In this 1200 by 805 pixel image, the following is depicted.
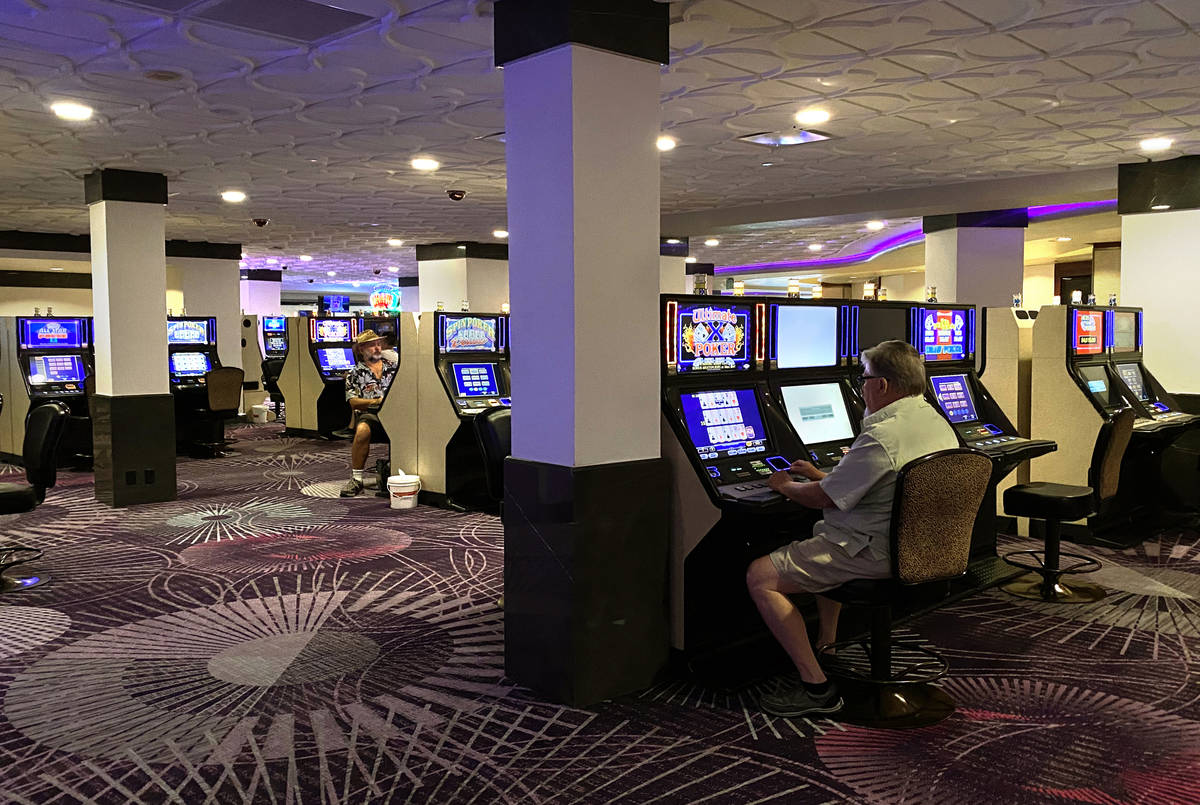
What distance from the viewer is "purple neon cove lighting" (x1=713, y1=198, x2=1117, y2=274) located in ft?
33.2

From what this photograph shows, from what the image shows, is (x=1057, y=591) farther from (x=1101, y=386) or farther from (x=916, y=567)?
(x=916, y=567)

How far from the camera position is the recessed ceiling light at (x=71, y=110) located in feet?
17.8

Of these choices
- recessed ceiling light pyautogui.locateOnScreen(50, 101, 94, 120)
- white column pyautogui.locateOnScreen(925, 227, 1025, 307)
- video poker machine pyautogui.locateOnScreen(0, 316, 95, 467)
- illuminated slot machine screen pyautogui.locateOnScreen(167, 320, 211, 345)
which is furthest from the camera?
illuminated slot machine screen pyautogui.locateOnScreen(167, 320, 211, 345)

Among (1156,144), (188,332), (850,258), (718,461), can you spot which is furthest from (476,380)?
(850,258)

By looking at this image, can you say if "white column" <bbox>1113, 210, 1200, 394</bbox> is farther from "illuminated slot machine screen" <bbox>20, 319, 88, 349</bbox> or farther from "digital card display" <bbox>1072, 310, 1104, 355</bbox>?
"illuminated slot machine screen" <bbox>20, 319, 88, 349</bbox>

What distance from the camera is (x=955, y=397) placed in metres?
5.08

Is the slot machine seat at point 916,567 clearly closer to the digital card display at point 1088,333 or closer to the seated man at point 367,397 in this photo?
the digital card display at point 1088,333

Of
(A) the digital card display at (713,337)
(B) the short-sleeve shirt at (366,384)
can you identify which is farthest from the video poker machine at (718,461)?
(B) the short-sleeve shirt at (366,384)

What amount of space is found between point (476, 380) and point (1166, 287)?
217 inches

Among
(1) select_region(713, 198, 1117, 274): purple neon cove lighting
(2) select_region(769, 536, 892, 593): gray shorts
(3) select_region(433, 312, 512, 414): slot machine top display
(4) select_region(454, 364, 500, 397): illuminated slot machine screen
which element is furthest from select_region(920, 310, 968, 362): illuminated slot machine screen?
(1) select_region(713, 198, 1117, 274): purple neon cove lighting

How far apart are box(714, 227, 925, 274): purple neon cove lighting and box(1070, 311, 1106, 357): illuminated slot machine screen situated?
737cm

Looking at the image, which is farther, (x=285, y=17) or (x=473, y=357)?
(x=473, y=357)

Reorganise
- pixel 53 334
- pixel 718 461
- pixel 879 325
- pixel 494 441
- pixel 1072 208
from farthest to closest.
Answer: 1. pixel 1072 208
2. pixel 53 334
3. pixel 879 325
4. pixel 494 441
5. pixel 718 461

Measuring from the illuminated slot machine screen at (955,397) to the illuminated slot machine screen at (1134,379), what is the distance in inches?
77.0
